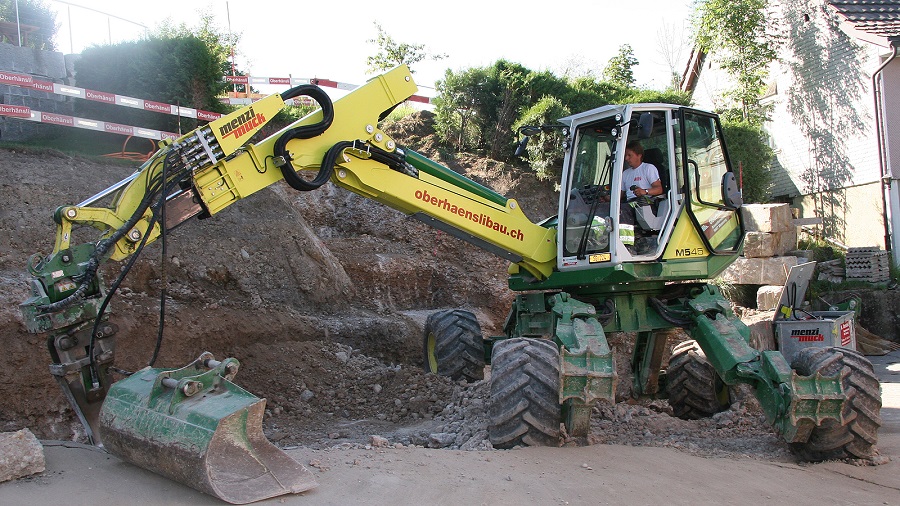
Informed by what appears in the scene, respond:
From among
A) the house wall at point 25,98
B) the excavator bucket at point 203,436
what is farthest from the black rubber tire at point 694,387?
the house wall at point 25,98

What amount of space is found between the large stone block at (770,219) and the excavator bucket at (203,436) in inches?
505

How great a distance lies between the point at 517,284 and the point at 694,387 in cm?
221

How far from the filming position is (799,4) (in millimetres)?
18859

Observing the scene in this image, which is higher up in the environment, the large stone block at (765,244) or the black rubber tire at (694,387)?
the large stone block at (765,244)

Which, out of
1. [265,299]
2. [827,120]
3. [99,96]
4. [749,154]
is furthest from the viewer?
[749,154]

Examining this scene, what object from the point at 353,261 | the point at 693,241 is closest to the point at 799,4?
the point at 353,261

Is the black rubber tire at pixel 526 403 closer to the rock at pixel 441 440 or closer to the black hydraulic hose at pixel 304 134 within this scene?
the rock at pixel 441 440

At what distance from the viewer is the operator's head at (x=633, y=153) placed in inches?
273

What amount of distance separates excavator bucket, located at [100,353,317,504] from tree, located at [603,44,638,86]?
74.2ft

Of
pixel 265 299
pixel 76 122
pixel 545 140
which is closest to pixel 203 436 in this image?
pixel 265 299

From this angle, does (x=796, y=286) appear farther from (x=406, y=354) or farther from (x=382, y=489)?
(x=382, y=489)

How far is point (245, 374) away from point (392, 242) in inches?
241

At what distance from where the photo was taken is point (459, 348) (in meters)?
8.78

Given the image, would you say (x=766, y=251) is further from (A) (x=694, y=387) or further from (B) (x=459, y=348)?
(B) (x=459, y=348)
